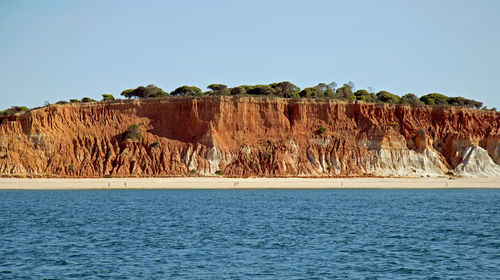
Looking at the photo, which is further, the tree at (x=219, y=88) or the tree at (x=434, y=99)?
the tree at (x=434, y=99)

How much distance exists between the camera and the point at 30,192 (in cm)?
5341

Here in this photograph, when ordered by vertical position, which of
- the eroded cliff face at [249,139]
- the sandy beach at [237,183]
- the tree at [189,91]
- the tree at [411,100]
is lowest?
the sandy beach at [237,183]

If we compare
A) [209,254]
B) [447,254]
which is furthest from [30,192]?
[447,254]

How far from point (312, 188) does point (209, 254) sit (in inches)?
1545

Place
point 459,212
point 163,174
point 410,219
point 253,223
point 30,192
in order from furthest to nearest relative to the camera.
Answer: point 163,174 → point 30,192 → point 459,212 → point 410,219 → point 253,223

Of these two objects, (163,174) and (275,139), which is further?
(275,139)

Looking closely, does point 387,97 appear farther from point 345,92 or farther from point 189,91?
point 189,91

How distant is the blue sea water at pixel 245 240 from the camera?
19.3 m

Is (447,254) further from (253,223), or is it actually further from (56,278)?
(56,278)

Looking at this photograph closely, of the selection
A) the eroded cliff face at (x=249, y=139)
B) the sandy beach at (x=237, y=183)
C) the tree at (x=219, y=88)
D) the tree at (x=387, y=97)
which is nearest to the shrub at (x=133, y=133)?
the eroded cliff face at (x=249, y=139)

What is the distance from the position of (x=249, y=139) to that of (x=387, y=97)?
27812mm

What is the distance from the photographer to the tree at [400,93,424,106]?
85312 mm

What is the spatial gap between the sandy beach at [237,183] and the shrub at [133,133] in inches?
407

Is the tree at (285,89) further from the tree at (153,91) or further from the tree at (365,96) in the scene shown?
the tree at (153,91)
